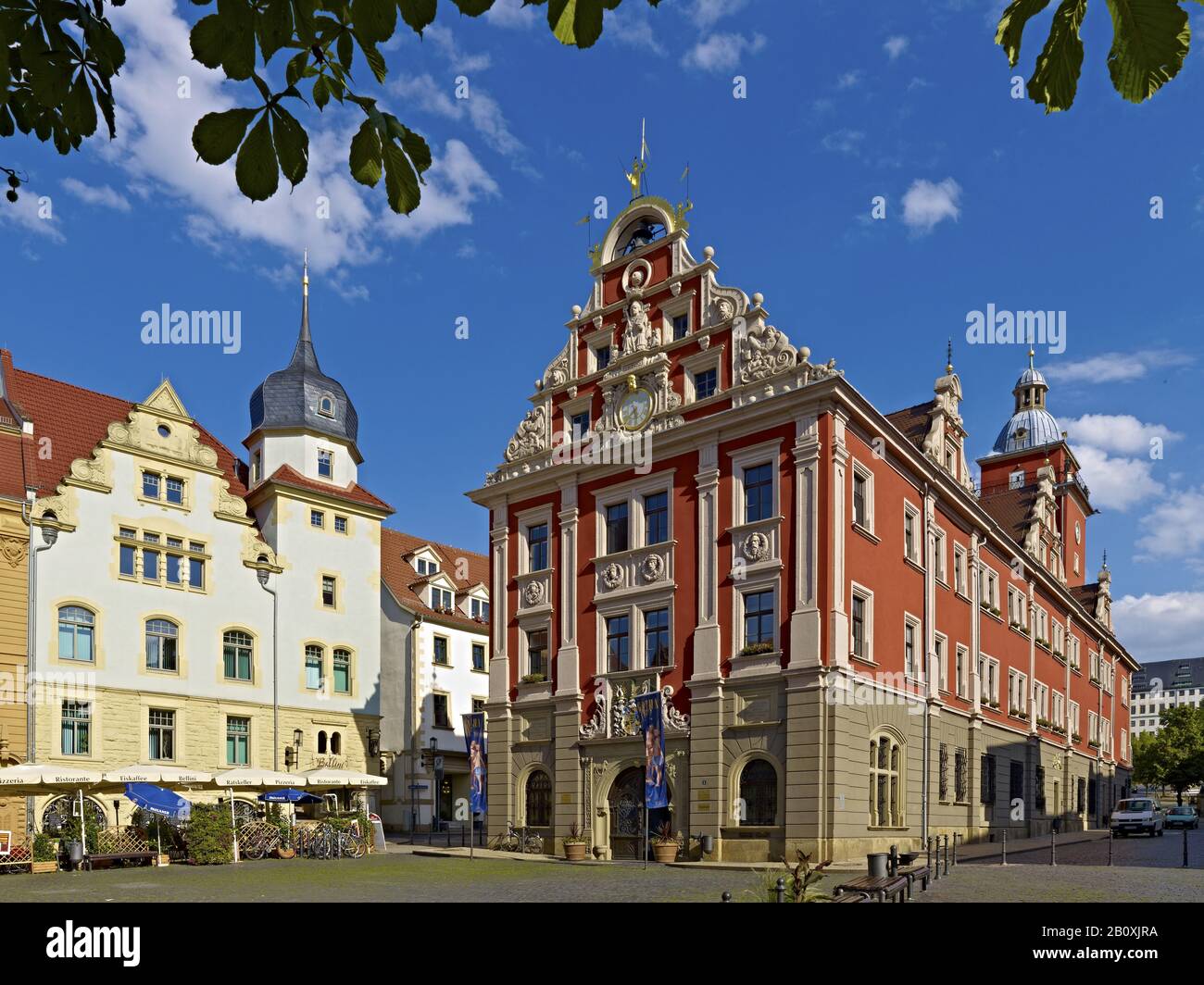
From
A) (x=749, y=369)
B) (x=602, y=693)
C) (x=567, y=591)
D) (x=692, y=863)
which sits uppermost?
(x=749, y=369)

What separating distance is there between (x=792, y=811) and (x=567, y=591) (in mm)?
10995

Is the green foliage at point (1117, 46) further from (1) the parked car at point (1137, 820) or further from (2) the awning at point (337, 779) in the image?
(1) the parked car at point (1137, 820)

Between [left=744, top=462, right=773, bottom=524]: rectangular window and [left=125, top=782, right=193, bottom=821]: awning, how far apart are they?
1735 centimetres

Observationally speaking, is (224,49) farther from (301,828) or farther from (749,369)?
(301,828)

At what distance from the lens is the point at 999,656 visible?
4450cm

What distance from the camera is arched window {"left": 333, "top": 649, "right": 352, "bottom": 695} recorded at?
160 ft

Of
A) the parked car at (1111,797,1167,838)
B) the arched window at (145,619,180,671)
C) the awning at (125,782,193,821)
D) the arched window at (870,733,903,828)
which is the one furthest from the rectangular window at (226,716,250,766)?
the parked car at (1111,797,1167,838)

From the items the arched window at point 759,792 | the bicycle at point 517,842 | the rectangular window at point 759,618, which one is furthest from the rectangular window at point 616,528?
the bicycle at point 517,842

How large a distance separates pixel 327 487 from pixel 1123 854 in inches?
1333

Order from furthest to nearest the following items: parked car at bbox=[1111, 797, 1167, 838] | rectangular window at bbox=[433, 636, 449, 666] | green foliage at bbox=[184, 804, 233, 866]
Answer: rectangular window at bbox=[433, 636, 449, 666], parked car at bbox=[1111, 797, 1167, 838], green foliage at bbox=[184, 804, 233, 866]

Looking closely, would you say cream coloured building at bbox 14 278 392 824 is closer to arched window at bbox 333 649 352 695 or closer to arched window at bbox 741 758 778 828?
arched window at bbox 333 649 352 695

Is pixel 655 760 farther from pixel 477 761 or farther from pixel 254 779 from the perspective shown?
pixel 254 779

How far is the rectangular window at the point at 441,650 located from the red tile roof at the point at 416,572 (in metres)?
0.89
